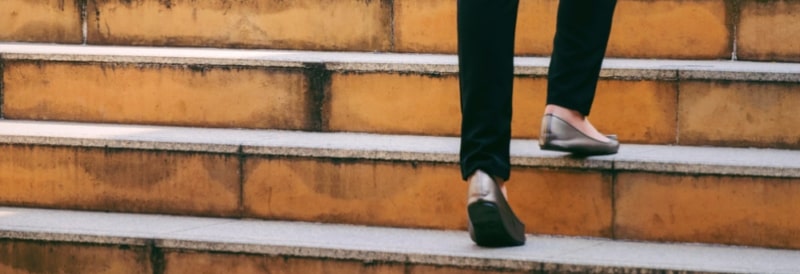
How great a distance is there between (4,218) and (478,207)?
140 centimetres

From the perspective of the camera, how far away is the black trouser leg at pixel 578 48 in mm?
3547

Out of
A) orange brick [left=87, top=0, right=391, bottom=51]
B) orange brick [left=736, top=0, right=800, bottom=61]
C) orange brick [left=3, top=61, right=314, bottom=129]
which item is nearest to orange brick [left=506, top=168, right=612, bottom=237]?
orange brick [left=3, top=61, right=314, bottom=129]

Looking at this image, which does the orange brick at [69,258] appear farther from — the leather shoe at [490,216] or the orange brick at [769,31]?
the orange brick at [769,31]

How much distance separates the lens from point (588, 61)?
3.57 meters

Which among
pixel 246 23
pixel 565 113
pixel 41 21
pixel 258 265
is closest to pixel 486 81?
pixel 565 113

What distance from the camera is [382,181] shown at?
3.78 m

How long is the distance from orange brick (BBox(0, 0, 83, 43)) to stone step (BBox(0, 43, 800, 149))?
242 millimetres

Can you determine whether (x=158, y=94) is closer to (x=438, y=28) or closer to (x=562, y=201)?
(x=438, y=28)

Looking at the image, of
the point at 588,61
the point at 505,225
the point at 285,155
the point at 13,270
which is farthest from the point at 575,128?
the point at 13,270

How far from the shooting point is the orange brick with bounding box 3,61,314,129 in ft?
13.8

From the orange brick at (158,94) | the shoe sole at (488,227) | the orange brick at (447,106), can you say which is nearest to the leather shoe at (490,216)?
the shoe sole at (488,227)

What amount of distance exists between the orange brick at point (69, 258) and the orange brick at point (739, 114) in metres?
1.54

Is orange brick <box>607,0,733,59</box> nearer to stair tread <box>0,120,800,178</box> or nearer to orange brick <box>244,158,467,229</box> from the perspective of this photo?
stair tread <box>0,120,800,178</box>

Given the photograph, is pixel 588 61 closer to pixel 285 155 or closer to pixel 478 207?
pixel 478 207
